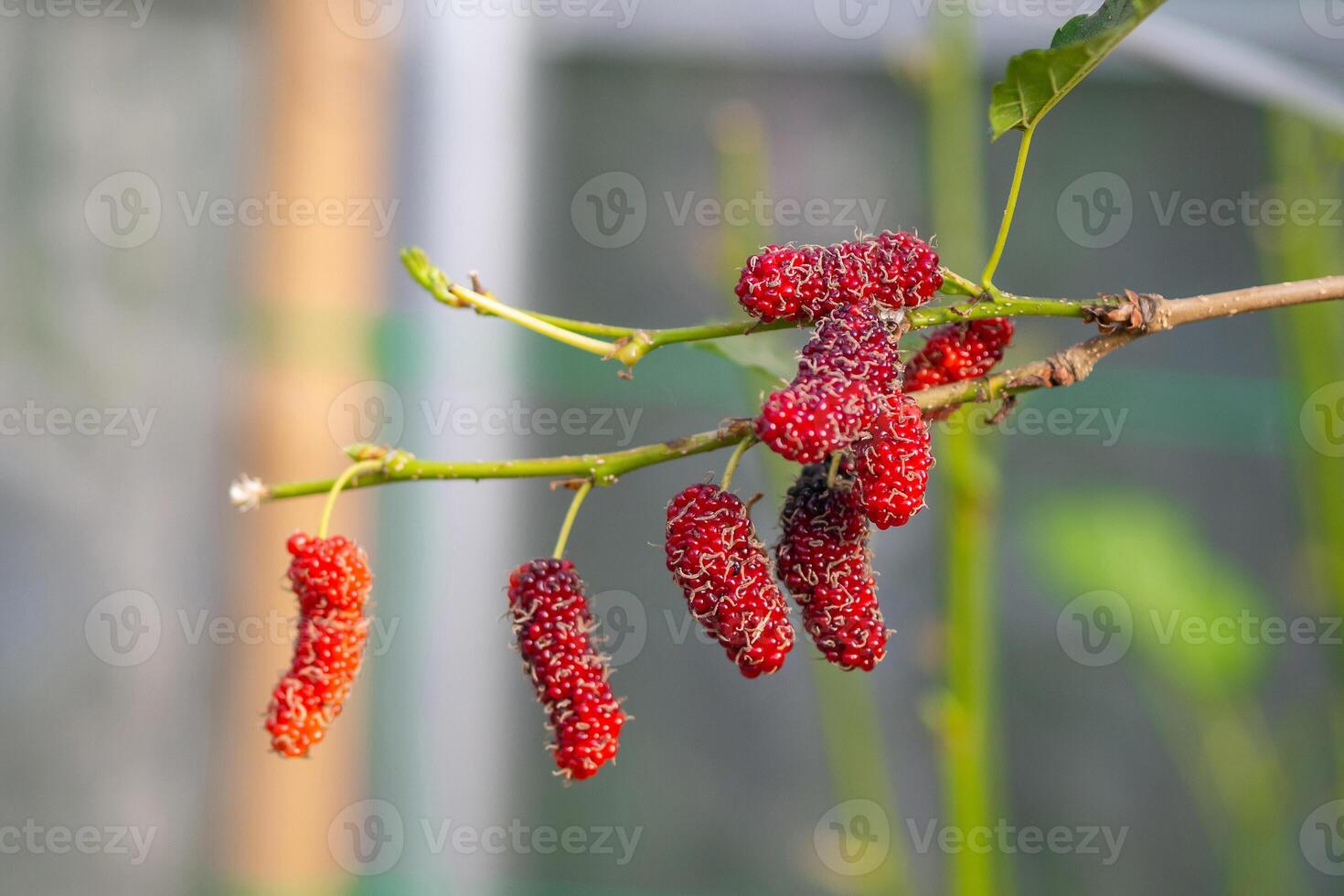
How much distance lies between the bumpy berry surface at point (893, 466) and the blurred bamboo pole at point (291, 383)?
1.83 m

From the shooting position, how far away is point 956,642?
49.3 inches

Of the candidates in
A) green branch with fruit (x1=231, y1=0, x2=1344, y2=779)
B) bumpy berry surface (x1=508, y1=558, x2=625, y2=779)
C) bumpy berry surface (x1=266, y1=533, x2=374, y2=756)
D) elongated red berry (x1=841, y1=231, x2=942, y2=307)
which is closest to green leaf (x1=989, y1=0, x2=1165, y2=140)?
green branch with fruit (x1=231, y1=0, x2=1344, y2=779)

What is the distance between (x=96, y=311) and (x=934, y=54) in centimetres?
167

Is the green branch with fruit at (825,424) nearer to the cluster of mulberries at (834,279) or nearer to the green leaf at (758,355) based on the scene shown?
the cluster of mulberries at (834,279)

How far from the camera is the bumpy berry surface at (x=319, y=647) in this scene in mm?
787

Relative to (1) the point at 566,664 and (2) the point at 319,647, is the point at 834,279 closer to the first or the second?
(1) the point at 566,664

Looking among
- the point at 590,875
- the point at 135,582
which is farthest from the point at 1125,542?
the point at 135,582

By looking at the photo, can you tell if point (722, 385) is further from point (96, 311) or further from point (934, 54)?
point (96, 311)

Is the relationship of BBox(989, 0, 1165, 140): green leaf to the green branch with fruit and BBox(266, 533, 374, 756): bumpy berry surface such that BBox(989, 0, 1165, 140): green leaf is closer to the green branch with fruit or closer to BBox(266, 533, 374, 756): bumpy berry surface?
the green branch with fruit

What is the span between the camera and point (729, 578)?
0.64m

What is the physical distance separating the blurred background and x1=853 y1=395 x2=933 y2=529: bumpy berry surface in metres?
1.33

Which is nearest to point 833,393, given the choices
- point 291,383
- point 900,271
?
point 900,271

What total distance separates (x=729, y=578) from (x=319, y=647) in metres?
0.33

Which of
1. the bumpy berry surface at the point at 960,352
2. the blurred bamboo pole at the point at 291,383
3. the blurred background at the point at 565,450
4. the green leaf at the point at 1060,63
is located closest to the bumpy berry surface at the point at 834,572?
the bumpy berry surface at the point at 960,352
